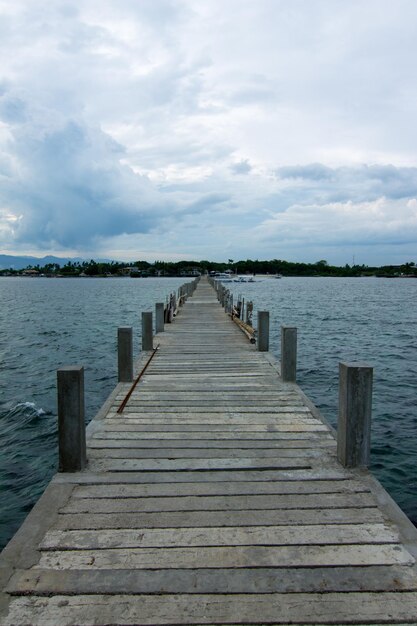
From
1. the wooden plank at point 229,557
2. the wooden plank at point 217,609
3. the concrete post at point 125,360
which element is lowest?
the wooden plank at point 217,609

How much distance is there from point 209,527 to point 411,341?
2467 centimetres

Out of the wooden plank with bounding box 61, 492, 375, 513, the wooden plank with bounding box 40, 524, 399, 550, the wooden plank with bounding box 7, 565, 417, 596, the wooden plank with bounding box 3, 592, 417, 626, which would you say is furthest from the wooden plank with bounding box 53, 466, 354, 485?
the wooden plank with bounding box 3, 592, 417, 626

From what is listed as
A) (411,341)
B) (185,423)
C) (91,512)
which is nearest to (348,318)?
(411,341)

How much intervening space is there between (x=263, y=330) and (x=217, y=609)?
29.1ft

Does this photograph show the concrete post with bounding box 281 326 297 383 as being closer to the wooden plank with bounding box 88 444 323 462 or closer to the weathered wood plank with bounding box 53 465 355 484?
the wooden plank with bounding box 88 444 323 462

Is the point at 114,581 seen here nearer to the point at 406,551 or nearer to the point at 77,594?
the point at 77,594

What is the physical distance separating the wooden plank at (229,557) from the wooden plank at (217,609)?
287mm

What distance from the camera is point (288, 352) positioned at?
8.34 meters

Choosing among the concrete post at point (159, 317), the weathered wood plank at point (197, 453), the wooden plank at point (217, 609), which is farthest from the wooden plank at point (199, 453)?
the concrete post at point (159, 317)

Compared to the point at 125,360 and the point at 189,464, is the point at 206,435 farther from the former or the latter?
the point at 125,360

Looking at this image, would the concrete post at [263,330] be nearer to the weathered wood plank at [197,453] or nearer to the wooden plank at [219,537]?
the weathered wood plank at [197,453]

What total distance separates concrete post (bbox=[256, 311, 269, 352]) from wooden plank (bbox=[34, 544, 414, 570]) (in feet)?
26.3

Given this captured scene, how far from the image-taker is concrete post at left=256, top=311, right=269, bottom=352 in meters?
11.4

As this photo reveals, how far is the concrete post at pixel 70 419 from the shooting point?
4781 mm
